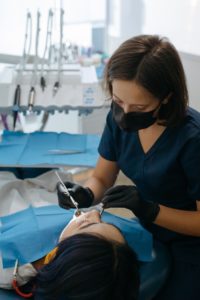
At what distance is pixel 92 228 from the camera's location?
0.99 meters

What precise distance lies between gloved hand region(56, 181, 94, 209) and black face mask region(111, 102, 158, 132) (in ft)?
0.97

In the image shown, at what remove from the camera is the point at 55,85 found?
1.73 m

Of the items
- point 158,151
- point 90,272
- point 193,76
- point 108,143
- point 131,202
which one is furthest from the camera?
point 193,76

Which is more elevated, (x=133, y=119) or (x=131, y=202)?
(x=133, y=119)

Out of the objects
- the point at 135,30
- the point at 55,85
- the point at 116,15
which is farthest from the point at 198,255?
the point at 116,15

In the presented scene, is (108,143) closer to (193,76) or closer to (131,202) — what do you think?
(131,202)

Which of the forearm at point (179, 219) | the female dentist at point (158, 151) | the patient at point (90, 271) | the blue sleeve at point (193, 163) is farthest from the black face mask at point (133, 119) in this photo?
the patient at point (90, 271)

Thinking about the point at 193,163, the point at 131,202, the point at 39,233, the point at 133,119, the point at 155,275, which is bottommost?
the point at 155,275

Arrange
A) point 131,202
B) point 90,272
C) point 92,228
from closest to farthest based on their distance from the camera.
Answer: point 90,272
point 92,228
point 131,202

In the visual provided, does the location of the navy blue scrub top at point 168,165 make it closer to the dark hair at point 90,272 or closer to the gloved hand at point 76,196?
the gloved hand at point 76,196

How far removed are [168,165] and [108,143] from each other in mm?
287

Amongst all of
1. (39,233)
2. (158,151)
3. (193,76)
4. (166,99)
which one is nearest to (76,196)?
(39,233)

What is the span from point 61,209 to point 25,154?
1.10ft

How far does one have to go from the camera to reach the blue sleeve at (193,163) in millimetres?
1147
